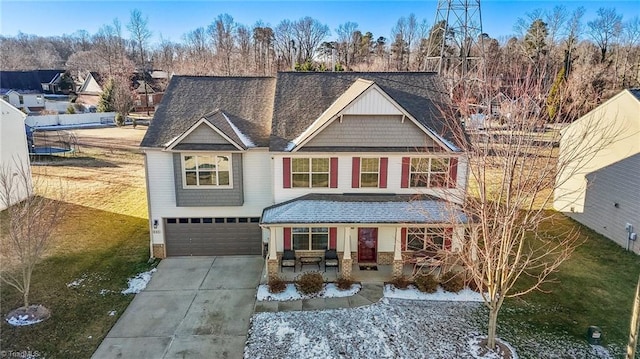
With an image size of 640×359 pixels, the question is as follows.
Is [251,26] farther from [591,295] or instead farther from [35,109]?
[591,295]

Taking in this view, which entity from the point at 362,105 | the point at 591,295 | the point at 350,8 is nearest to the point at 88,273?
the point at 362,105

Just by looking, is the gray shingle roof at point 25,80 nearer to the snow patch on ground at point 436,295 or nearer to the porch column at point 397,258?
the porch column at point 397,258

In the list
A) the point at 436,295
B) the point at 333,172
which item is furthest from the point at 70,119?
the point at 436,295

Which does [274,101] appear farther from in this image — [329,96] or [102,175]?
[102,175]

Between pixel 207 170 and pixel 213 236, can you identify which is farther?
pixel 213 236

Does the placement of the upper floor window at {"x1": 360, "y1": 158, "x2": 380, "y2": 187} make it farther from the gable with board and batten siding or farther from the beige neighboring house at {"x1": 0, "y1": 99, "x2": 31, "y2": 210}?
the beige neighboring house at {"x1": 0, "y1": 99, "x2": 31, "y2": 210}

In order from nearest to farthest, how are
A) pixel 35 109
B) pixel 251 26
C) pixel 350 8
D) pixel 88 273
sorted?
pixel 88 273 < pixel 350 8 < pixel 35 109 < pixel 251 26
